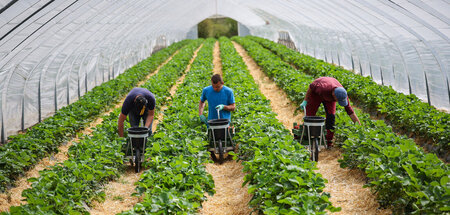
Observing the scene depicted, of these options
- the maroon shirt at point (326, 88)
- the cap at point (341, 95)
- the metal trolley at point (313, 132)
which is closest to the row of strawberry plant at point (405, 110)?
the maroon shirt at point (326, 88)

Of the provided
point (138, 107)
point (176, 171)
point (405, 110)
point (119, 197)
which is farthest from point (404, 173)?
point (405, 110)

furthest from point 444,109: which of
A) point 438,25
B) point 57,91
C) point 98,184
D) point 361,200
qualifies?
point 57,91

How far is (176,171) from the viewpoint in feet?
17.3

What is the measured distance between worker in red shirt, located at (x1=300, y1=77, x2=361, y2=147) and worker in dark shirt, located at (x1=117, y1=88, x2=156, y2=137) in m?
2.52

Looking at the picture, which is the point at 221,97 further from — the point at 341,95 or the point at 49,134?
the point at 49,134

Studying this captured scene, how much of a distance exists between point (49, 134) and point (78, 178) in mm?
3173

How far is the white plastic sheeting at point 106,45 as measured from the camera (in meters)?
8.73

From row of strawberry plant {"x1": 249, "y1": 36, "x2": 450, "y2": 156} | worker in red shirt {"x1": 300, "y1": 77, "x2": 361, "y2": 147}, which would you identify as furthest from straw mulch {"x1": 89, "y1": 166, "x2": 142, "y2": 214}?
row of strawberry plant {"x1": 249, "y1": 36, "x2": 450, "y2": 156}

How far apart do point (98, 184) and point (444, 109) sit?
8118mm

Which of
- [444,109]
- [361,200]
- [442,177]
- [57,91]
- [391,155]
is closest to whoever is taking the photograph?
[442,177]

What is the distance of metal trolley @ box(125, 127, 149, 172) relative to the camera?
6613 mm

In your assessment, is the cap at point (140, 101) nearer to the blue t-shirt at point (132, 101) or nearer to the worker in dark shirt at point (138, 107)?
the worker in dark shirt at point (138, 107)

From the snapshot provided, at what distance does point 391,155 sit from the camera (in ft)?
15.9

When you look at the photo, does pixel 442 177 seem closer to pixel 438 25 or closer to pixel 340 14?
pixel 438 25
